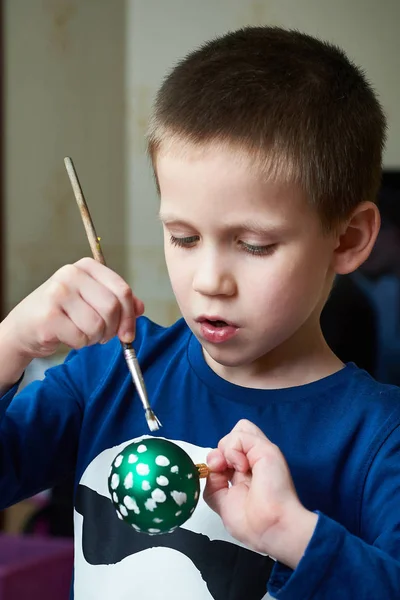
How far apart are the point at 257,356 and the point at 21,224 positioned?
203 cm

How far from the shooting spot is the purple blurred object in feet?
5.09

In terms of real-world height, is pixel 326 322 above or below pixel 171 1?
below

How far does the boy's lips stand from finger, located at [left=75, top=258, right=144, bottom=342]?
0.06 meters

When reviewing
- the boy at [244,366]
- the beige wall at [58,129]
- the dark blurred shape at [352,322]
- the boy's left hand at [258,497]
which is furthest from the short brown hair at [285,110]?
the beige wall at [58,129]

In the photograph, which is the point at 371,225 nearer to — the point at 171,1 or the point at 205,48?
the point at 205,48

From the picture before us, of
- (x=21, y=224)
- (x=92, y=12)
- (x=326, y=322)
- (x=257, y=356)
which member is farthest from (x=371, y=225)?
(x=92, y=12)

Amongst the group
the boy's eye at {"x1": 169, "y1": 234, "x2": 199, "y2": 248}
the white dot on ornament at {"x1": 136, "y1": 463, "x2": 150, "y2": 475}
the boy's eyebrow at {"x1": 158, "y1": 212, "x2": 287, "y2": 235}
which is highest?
the boy's eyebrow at {"x1": 158, "y1": 212, "x2": 287, "y2": 235}

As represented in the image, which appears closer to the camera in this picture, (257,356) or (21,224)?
(257,356)

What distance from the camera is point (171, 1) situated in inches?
111

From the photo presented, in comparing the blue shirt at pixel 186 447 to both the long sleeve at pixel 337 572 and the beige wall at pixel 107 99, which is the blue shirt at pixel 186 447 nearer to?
the long sleeve at pixel 337 572

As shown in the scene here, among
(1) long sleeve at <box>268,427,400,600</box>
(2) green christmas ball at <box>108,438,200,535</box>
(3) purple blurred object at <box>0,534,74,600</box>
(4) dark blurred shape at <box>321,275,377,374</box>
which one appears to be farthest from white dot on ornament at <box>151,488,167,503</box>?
(4) dark blurred shape at <box>321,275,377,374</box>

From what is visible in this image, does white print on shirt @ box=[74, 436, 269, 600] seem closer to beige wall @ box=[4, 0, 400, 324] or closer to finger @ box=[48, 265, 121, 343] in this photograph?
finger @ box=[48, 265, 121, 343]

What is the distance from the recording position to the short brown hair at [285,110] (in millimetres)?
745

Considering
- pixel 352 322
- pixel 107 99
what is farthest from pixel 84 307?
pixel 107 99
